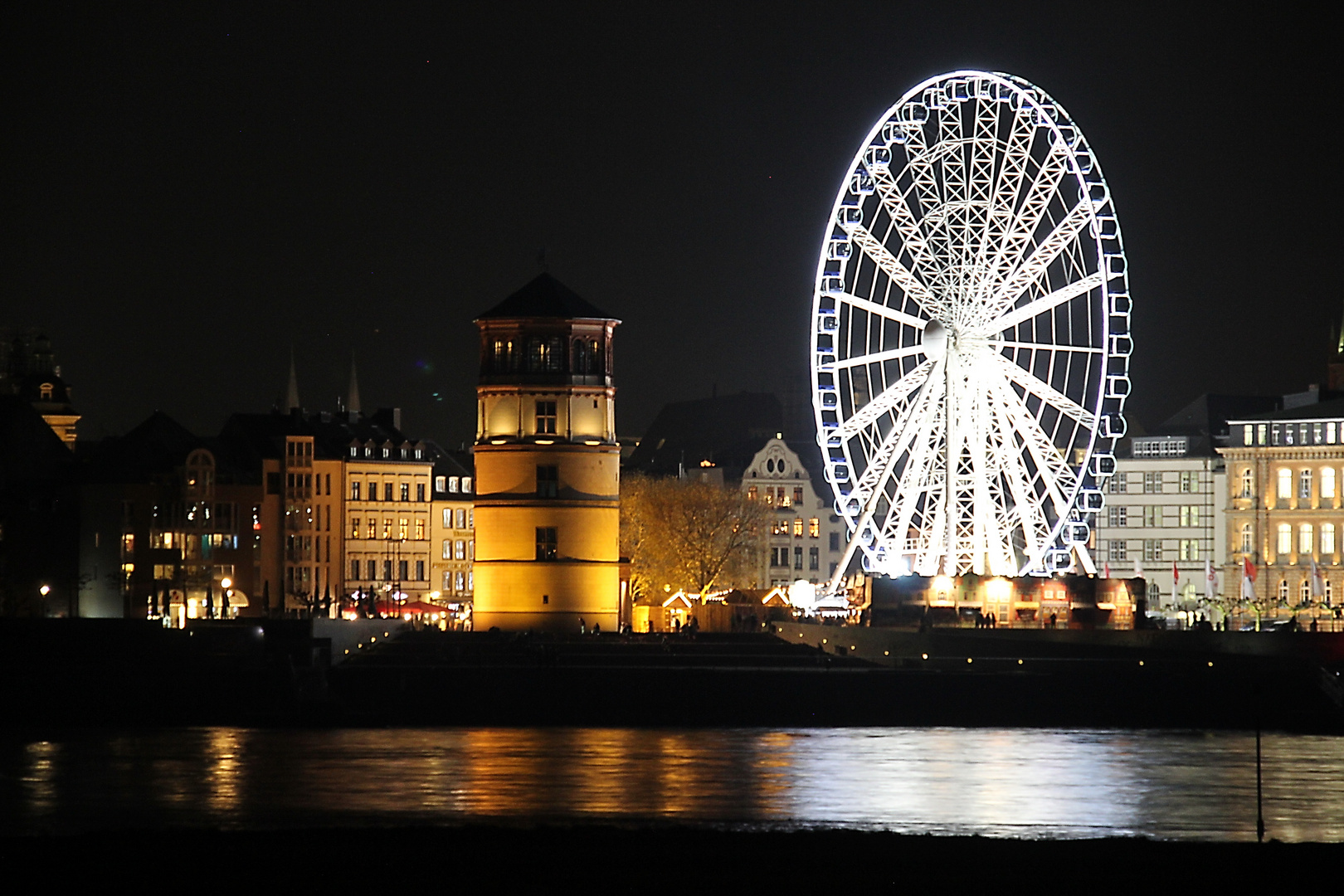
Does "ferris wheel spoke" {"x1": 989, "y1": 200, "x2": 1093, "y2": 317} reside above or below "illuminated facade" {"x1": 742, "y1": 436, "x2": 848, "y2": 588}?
above

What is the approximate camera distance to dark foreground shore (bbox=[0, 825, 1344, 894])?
3531cm

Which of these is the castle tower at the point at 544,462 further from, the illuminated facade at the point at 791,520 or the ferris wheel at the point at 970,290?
the illuminated facade at the point at 791,520

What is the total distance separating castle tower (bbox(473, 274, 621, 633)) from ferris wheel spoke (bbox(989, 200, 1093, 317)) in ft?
50.2

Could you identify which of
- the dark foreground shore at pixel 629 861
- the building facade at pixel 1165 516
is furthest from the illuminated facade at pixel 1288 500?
the dark foreground shore at pixel 629 861

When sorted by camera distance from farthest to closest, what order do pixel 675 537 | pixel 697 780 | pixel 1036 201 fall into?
pixel 675 537, pixel 1036 201, pixel 697 780

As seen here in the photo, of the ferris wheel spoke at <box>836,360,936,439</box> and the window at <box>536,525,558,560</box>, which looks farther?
the window at <box>536,525,558,560</box>

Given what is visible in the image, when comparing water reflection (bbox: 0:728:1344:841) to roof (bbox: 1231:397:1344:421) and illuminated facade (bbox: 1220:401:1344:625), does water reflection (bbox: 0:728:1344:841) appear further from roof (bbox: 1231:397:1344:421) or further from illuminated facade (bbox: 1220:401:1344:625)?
→ roof (bbox: 1231:397:1344:421)

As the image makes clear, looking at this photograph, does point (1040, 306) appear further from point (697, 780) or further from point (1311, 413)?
point (1311, 413)

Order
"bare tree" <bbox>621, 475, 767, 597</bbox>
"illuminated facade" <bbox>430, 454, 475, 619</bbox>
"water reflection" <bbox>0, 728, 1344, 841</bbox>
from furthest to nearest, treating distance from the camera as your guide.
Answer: "illuminated facade" <bbox>430, 454, 475, 619</bbox> → "bare tree" <bbox>621, 475, 767, 597</bbox> → "water reflection" <bbox>0, 728, 1344, 841</bbox>

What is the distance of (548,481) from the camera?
96.2m

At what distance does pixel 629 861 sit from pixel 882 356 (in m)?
54.2

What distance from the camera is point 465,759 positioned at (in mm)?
59219

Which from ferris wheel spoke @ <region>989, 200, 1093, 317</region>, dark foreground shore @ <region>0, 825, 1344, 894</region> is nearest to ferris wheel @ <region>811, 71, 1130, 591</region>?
ferris wheel spoke @ <region>989, 200, 1093, 317</region>

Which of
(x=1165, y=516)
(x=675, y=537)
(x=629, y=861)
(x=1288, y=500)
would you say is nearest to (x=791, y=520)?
A: (x=675, y=537)
